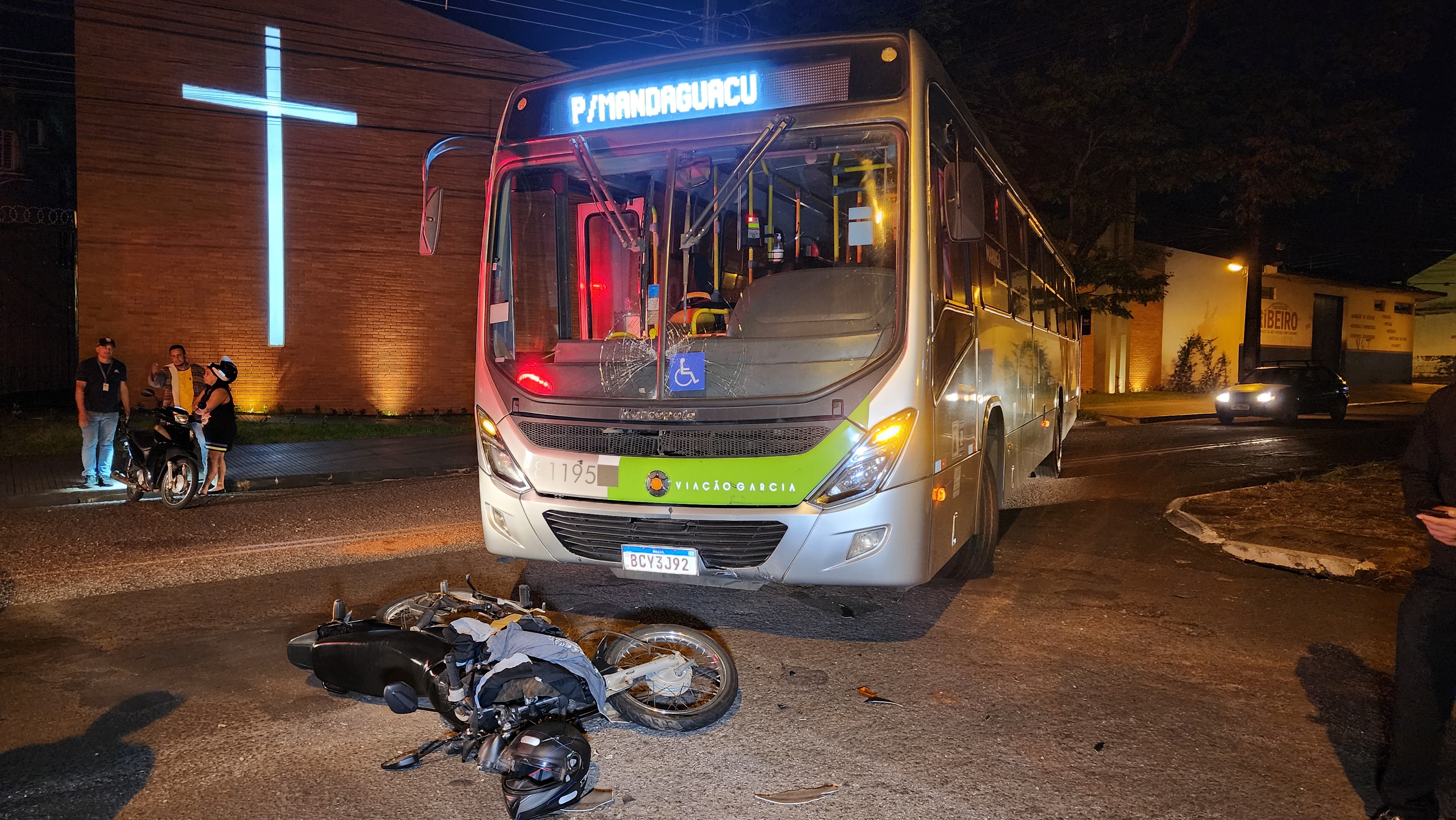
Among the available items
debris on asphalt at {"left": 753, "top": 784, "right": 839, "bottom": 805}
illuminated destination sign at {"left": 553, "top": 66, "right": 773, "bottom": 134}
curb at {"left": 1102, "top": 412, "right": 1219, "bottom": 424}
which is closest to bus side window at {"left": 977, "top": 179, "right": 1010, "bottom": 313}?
illuminated destination sign at {"left": 553, "top": 66, "right": 773, "bottom": 134}

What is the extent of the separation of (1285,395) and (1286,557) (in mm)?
17535

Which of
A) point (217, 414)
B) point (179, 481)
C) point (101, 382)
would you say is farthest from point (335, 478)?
point (101, 382)

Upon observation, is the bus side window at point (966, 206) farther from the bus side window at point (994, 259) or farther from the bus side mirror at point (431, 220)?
the bus side mirror at point (431, 220)

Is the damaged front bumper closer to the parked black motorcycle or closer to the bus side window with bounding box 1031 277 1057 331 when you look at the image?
the bus side window with bounding box 1031 277 1057 331

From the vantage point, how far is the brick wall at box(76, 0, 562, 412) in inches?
732

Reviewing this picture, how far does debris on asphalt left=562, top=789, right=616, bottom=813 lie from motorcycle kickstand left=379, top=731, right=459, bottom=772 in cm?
61

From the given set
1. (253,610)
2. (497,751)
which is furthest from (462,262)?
(497,751)

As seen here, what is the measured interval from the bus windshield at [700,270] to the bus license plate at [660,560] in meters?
0.84

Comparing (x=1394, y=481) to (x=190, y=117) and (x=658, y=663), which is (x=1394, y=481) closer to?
(x=658, y=663)

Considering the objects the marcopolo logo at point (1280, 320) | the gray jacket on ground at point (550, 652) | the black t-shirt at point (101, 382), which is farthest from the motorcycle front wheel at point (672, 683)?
the marcopolo logo at point (1280, 320)

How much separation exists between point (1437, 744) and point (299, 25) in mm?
22071

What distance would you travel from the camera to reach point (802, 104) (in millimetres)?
5344

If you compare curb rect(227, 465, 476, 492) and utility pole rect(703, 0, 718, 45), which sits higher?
utility pole rect(703, 0, 718, 45)

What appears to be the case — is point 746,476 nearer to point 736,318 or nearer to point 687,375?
point 687,375
